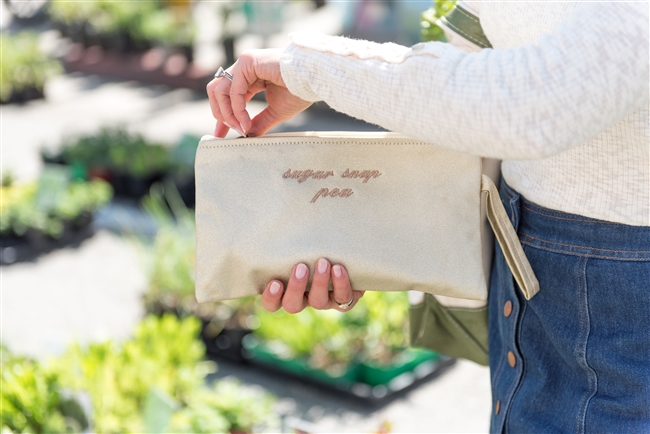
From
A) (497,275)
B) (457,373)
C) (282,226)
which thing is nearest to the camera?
(282,226)

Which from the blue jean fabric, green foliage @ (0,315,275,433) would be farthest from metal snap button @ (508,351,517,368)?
green foliage @ (0,315,275,433)

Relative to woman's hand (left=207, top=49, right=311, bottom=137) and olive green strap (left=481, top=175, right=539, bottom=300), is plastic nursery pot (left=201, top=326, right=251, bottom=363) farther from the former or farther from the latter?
olive green strap (left=481, top=175, right=539, bottom=300)

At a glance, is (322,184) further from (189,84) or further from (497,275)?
(189,84)

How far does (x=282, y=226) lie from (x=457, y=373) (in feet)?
8.14

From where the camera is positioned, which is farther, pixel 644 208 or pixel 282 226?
pixel 282 226

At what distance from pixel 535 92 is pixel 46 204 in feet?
15.1

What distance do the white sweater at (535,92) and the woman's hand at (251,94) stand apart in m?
0.08

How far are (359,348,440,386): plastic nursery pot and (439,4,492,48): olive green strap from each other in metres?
2.13

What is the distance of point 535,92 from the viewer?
0.90 m

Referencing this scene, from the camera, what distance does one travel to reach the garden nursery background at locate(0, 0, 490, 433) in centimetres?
232

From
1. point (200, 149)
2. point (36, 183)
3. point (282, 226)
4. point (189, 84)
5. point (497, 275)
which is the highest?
point (200, 149)

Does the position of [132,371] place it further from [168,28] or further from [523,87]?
[168,28]

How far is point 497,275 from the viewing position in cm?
144

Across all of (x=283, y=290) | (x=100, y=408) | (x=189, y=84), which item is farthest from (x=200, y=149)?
(x=189, y=84)
